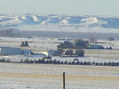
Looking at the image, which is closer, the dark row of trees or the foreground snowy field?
the foreground snowy field

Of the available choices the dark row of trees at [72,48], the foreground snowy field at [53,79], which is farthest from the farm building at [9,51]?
the foreground snowy field at [53,79]

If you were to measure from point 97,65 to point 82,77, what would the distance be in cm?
947

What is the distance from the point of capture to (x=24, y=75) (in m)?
26.6

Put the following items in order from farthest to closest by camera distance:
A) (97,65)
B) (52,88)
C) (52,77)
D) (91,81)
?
(97,65) < (52,77) < (91,81) < (52,88)

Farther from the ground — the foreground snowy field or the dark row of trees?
the foreground snowy field

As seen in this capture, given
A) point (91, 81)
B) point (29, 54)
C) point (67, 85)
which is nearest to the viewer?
point (67, 85)

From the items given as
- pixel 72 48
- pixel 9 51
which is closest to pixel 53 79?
pixel 9 51

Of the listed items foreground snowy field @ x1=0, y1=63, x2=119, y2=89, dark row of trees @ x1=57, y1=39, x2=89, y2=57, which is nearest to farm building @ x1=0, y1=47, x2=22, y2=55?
dark row of trees @ x1=57, y1=39, x2=89, y2=57

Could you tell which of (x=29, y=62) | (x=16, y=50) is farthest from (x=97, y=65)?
(x=16, y=50)

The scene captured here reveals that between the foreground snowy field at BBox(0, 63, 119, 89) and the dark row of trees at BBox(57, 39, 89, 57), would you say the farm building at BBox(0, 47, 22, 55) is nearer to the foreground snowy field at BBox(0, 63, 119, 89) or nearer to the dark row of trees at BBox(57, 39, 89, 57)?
the dark row of trees at BBox(57, 39, 89, 57)

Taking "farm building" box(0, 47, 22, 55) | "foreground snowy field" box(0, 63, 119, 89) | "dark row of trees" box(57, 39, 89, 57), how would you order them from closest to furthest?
"foreground snowy field" box(0, 63, 119, 89), "dark row of trees" box(57, 39, 89, 57), "farm building" box(0, 47, 22, 55)

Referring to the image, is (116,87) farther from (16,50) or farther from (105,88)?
(16,50)

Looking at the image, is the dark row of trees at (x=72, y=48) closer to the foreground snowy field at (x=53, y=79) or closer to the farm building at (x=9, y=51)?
the farm building at (x=9, y=51)

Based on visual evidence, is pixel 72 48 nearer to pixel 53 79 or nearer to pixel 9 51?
pixel 9 51
